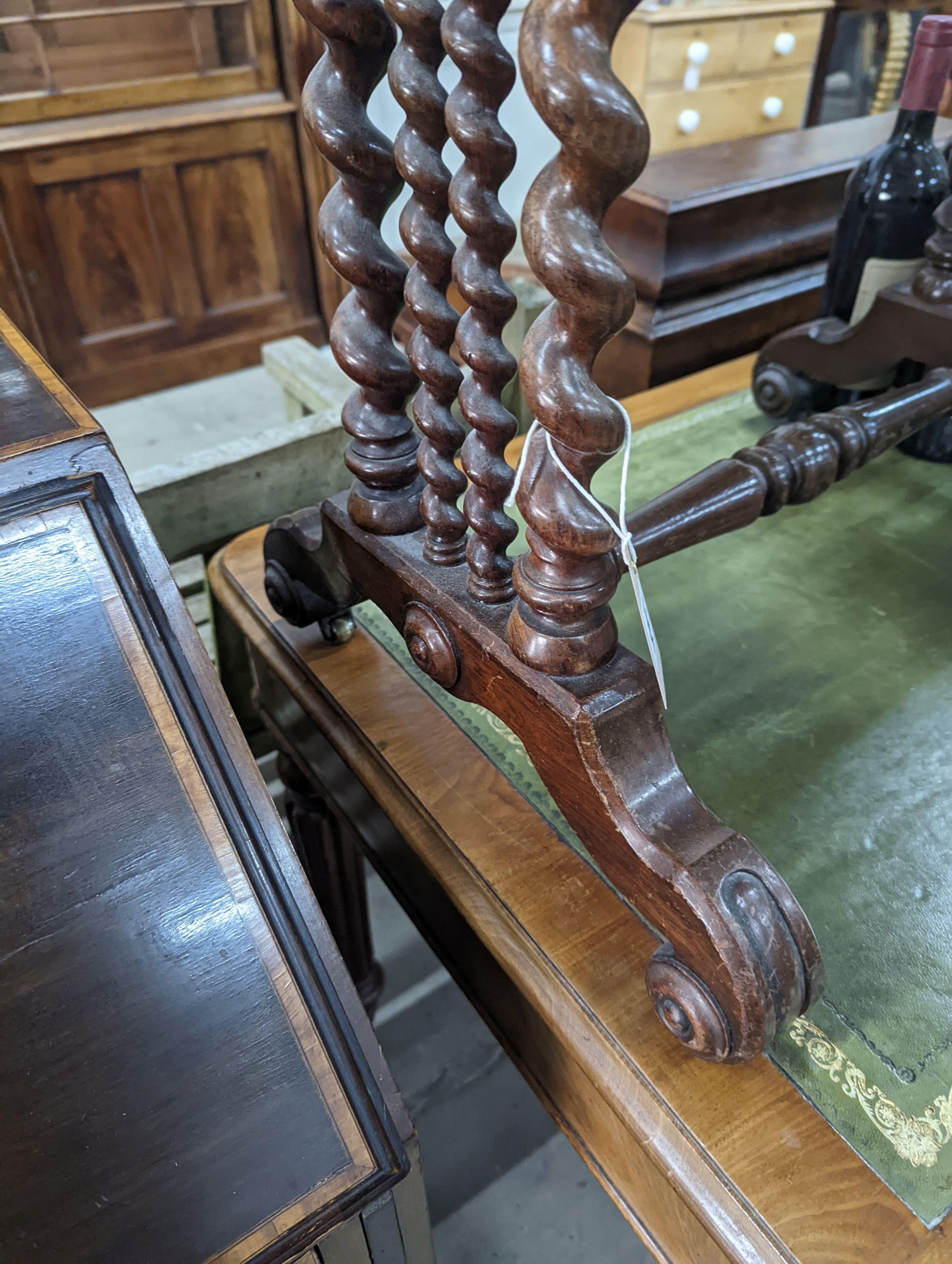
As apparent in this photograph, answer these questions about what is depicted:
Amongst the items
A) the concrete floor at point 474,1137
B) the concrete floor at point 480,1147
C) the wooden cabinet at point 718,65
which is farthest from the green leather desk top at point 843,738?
the wooden cabinet at point 718,65

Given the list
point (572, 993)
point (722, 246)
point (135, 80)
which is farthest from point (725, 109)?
point (572, 993)

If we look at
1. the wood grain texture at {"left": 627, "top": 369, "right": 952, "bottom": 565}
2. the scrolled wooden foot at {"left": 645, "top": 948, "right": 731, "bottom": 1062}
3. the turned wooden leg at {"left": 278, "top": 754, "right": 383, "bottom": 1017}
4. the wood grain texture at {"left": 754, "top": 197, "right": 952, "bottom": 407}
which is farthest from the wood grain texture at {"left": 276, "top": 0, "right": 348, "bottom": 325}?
the scrolled wooden foot at {"left": 645, "top": 948, "right": 731, "bottom": 1062}

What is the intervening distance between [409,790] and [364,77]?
398 millimetres

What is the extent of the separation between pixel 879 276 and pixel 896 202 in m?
0.06

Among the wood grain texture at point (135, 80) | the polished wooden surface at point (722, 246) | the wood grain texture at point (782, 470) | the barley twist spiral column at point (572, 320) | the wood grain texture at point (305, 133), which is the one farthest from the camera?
the wood grain texture at point (305, 133)

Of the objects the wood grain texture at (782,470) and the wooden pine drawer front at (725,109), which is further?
the wooden pine drawer front at (725,109)

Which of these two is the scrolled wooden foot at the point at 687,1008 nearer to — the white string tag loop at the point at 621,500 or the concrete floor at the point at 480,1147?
the white string tag loop at the point at 621,500

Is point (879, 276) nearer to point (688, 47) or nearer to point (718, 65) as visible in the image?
point (688, 47)

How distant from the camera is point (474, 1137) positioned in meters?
1.12

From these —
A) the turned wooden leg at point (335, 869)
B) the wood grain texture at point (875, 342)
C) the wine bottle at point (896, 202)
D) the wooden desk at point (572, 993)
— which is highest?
the wine bottle at point (896, 202)

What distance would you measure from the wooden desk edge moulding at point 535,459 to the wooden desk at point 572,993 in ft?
0.09

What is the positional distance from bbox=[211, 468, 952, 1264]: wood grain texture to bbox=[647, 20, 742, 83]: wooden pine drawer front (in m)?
2.19

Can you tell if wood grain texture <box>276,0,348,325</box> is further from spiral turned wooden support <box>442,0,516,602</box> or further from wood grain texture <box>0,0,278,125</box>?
spiral turned wooden support <box>442,0,516,602</box>

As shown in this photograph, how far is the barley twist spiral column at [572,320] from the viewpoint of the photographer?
0.31 meters
